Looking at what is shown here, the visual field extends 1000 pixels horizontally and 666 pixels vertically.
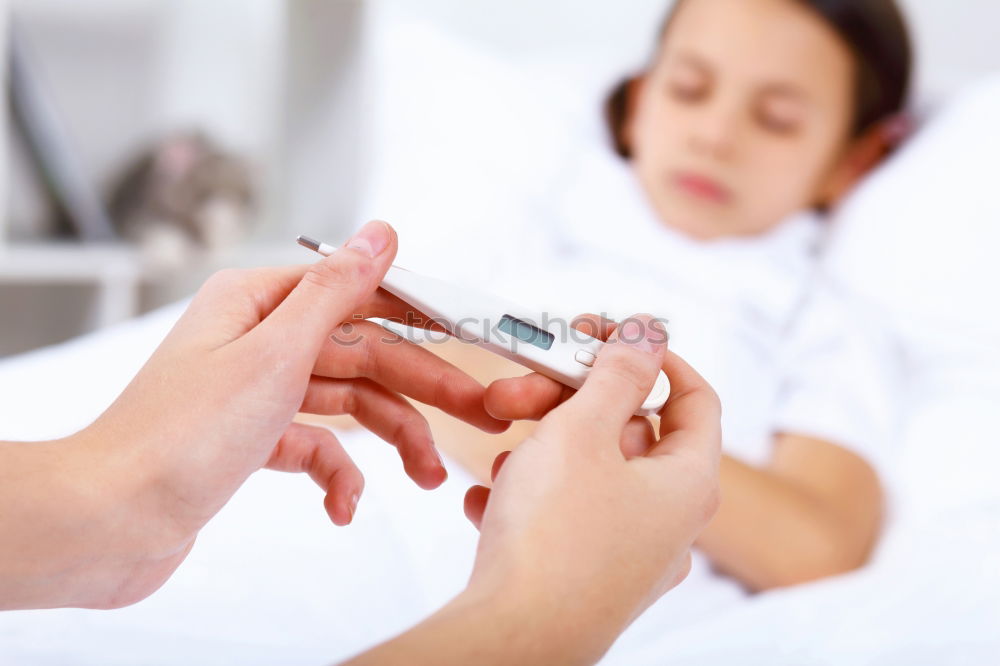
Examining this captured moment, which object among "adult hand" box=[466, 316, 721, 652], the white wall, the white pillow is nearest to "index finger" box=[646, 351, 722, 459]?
"adult hand" box=[466, 316, 721, 652]

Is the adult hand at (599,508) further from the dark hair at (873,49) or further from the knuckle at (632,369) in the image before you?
the dark hair at (873,49)

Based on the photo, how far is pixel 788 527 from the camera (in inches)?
24.7

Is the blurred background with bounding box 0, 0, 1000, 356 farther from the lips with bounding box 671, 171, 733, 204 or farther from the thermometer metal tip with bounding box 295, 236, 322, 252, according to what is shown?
the thermometer metal tip with bounding box 295, 236, 322, 252

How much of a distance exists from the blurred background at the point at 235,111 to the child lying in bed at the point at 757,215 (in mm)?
125

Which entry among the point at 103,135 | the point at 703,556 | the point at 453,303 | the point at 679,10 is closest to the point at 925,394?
the point at 703,556

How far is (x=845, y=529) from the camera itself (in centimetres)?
65

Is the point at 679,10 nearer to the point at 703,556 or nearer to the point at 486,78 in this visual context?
the point at 486,78

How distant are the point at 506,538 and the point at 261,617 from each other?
0.25m

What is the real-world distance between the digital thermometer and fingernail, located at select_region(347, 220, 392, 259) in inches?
0.5

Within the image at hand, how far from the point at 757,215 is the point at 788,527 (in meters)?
0.41

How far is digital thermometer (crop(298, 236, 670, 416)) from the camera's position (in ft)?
1.34

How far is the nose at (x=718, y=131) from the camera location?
0.87 m

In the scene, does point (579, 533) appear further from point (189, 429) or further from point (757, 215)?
point (757, 215)

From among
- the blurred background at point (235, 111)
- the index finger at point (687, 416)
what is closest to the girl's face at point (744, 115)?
the blurred background at point (235, 111)
